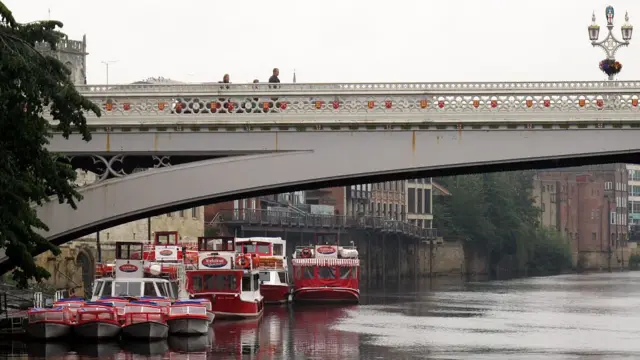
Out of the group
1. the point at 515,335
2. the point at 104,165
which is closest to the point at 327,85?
the point at 104,165

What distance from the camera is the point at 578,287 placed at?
346 feet

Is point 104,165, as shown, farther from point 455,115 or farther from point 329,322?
point 329,322

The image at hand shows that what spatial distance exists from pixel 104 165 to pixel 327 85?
629cm

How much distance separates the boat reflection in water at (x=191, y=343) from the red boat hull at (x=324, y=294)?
24914 millimetres

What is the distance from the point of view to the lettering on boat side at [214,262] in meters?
54.8

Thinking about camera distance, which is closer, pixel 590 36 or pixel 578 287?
pixel 590 36

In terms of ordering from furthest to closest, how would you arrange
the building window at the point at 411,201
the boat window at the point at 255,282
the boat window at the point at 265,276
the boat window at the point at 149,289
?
the building window at the point at 411,201
the boat window at the point at 265,276
the boat window at the point at 255,282
the boat window at the point at 149,289

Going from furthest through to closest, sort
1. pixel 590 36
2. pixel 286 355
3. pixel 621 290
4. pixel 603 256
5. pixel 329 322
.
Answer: pixel 603 256
pixel 621 290
pixel 329 322
pixel 286 355
pixel 590 36

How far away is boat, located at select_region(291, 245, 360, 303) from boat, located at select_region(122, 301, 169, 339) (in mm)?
27463

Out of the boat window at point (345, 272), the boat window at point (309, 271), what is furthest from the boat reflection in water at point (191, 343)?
the boat window at point (345, 272)

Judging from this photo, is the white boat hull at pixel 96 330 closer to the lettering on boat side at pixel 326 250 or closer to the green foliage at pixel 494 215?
the lettering on boat side at pixel 326 250

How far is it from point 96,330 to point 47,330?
4.35ft

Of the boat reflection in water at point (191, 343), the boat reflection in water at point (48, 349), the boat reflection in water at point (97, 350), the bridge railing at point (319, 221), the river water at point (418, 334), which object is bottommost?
the river water at point (418, 334)

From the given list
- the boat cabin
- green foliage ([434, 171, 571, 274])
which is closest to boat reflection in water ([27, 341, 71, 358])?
the boat cabin
